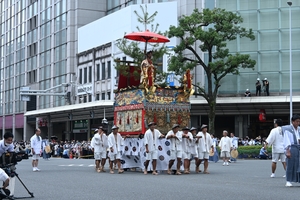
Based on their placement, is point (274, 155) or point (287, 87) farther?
point (287, 87)

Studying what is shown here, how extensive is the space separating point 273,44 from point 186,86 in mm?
26571

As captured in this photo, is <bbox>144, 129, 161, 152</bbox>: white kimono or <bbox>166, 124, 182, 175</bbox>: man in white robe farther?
<bbox>166, 124, 182, 175</bbox>: man in white robe

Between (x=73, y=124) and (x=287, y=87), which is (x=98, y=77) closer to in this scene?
(x=73, y=124)

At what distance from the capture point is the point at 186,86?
2305 centimetres

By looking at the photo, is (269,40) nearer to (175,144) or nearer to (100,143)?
(100,143)

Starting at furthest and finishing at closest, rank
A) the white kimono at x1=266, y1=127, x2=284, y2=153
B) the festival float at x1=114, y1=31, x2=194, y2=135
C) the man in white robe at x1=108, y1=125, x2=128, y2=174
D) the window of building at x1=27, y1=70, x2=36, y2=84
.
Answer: the window of building at x1=27, y1=70, x2=36, y2=84 < the festival float at x1=114, y1=31, x2=194, y2=135 < the man in white robe at x1=108, y1=125, x2=128, y2=174 < the white kimono at x1=266, y1=127, x2=284, y2=153

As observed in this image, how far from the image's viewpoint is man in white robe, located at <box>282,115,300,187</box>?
Result: 14.4 meters

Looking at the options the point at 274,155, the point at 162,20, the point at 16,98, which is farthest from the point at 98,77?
the point at 274,155

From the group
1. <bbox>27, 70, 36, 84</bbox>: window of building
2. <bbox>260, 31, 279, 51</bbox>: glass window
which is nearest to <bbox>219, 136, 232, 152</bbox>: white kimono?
<bbox>260, 31, 279, 51</bbox>: glass window

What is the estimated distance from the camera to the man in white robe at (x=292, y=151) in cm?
1444

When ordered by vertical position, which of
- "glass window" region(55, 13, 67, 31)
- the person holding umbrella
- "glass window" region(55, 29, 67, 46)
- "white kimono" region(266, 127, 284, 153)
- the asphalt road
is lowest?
the asphalt road

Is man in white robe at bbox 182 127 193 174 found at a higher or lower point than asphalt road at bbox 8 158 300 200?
higher

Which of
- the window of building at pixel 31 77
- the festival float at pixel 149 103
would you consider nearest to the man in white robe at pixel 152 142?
the festival float at pixel 149 103

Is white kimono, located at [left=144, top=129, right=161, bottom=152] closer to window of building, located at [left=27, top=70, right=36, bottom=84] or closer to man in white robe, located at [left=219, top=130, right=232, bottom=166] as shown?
man in white robe, located at [left=219, top=130, right=232, bottom=166]
